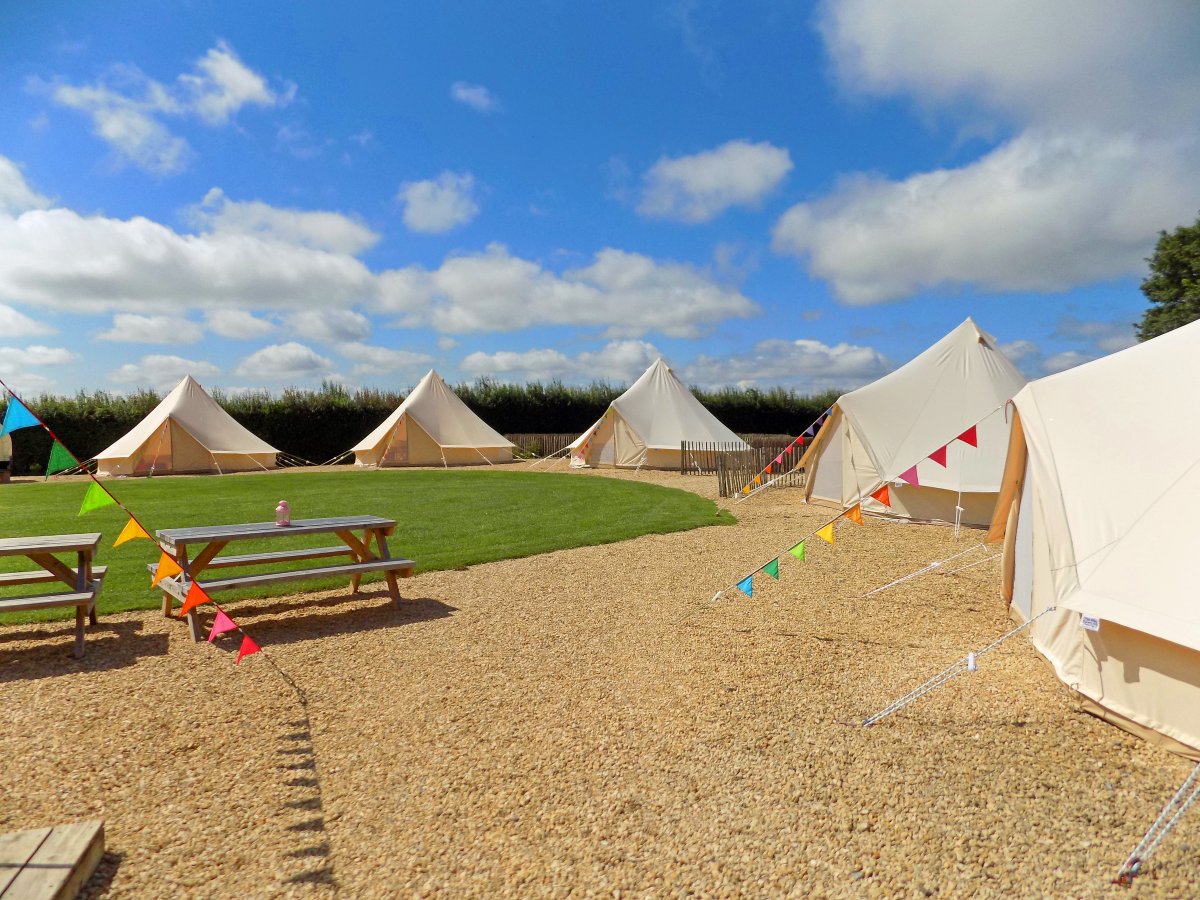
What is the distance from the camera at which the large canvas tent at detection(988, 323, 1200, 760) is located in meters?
3.31

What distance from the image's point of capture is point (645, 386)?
2134cm

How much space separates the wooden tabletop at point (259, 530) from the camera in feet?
16.9

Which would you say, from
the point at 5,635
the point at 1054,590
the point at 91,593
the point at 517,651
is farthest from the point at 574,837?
the point at 5,635

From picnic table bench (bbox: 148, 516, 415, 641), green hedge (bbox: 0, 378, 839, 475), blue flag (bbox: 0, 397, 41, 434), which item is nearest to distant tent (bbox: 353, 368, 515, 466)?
green hedge (bbox: 0, 378, 839, 475)

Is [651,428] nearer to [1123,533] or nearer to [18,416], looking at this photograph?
[1123,533]

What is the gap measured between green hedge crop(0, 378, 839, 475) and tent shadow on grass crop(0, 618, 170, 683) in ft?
55.7

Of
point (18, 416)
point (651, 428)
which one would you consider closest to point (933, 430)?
point (651, 428)

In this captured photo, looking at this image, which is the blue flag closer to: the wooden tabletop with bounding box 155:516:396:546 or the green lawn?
the wooden tabletop with bounding box 155:516:396:546

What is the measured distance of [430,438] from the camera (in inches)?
898

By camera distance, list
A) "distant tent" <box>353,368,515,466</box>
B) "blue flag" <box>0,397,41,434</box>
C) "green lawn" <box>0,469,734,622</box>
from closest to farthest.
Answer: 1. "blue flag" <box>0,397,41,434</box>
2. "green lawn" <box>0,469,734,622</box>
3. "distant tent" <box>353,368,515,466</box>

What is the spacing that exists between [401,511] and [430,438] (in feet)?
36.6

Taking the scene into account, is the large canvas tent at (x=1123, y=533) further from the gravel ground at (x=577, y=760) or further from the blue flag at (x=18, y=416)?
the blue flag at (x=18, y=416)

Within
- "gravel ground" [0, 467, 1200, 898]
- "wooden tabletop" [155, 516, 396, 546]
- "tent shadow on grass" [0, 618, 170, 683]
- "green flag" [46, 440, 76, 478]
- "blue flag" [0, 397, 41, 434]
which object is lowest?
"gravel ground" [0, 467, 1200, 898]

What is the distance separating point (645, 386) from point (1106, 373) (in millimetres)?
16945
